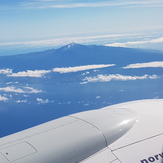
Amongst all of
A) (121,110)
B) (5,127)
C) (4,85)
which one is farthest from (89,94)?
(121,110)

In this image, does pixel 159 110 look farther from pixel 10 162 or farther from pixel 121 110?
pixel 10 162

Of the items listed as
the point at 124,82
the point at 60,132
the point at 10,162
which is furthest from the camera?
the point at 124,82

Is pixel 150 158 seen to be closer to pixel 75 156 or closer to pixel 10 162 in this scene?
pixel 75 156

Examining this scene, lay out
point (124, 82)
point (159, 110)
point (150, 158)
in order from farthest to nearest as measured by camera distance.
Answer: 1. point (124, 82)
2. point (159, 110)
3. point (150, 158)

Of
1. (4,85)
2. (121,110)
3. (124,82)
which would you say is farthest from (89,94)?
(121,110)

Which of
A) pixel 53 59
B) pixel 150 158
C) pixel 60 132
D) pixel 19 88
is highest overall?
pixel 60 132

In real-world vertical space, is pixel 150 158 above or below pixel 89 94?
above

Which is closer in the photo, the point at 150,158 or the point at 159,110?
the point at 150,158
